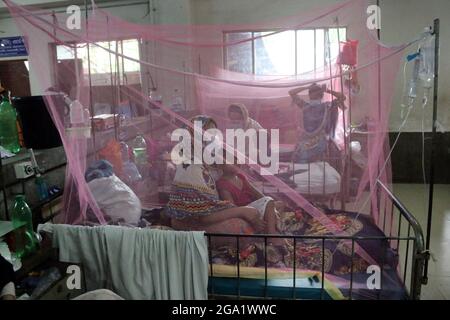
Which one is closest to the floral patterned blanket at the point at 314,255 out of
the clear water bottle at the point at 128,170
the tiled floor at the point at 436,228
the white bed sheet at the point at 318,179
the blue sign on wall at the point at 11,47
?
the tiled floor at the point at 436,228

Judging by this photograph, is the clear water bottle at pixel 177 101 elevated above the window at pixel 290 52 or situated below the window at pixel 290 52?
below

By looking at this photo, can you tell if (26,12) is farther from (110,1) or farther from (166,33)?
(110,1)

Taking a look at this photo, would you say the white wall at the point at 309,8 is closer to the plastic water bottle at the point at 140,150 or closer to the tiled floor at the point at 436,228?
the tiled floor at the point at 436,228

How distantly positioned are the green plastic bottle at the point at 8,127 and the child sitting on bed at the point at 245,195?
1312 millimetres

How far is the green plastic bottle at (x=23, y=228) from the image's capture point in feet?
6.38

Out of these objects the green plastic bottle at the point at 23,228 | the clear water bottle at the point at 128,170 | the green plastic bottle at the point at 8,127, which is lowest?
the green plastic bottle at the point at 23,228

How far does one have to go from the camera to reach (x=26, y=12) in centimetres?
199

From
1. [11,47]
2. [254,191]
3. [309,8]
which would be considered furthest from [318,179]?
[11,47]

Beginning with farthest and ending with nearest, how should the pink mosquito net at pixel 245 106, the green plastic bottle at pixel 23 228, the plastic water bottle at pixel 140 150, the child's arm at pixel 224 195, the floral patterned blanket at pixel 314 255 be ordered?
the plastic water bottle at pixel 140 150 < the child's arm at pixel 224 195 < the pink mosquito net at pixel 245 106 < the floral patterned blanket at pixel 314 255 < the green plastic bottle at pixel 23 228

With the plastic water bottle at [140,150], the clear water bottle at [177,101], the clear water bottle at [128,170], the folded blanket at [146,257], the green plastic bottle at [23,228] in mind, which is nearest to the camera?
the folded blanket at [146,257]

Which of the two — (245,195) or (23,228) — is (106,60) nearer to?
(23,228)

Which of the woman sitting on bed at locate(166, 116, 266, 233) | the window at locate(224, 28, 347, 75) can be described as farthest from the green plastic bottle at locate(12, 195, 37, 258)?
the window at locate(224, 28, 347, 75)

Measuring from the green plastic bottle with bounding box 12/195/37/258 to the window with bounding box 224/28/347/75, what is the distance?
5.93ft

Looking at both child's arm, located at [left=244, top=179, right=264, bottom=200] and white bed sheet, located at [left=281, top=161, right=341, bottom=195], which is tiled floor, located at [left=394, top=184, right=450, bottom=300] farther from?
child's arm, located at [left=244, top=179, right=264, bottom=200]
